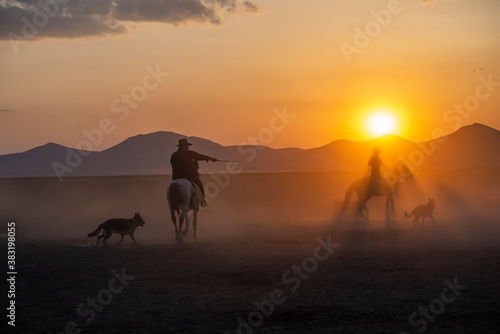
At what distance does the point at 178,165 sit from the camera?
60.4ft

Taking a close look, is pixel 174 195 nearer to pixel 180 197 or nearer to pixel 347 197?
pixel 180 197

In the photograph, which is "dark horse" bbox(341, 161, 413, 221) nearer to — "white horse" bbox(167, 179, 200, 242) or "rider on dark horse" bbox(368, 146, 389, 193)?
"rider on dark horse" bbox(368, 146, 389, 193)

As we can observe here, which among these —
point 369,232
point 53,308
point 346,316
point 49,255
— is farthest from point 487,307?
point 369,232

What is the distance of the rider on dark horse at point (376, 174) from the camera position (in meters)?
23.7

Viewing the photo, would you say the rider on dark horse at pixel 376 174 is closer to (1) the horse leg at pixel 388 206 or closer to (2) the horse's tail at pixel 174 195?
(1) the horse leg at pixel 388 206

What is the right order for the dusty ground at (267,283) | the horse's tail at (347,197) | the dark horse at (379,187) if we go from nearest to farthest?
1. the dusty ground at (267,283)
2. the dark horse at (379,187)
3. the horse's tail at (347,197)

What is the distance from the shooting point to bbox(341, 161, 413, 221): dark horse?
23.7 metres

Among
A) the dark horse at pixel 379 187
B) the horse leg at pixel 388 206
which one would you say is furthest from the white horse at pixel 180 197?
the dark horse at pixel 379 187

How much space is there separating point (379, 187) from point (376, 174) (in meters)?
0.48

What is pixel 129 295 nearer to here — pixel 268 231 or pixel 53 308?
pixel 53 308

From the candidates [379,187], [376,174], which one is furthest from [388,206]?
[376,174]

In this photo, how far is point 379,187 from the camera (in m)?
23.7

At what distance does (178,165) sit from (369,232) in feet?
17.2

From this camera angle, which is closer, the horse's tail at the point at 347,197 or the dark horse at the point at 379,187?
the dark horse at the point at 379,187
